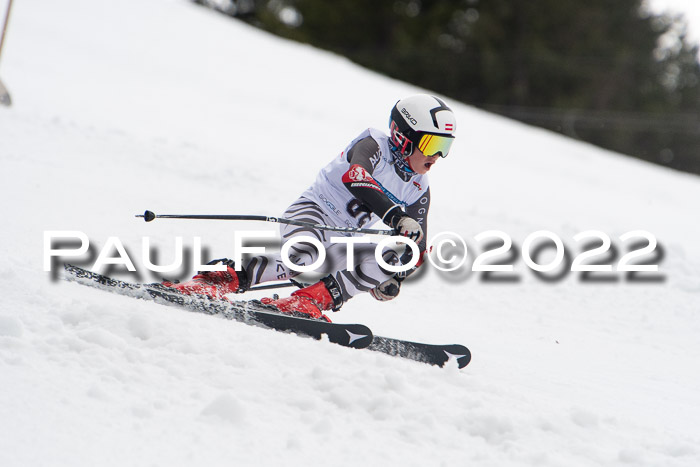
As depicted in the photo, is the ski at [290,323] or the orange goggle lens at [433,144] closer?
the ski at [290,323]

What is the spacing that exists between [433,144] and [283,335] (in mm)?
1465

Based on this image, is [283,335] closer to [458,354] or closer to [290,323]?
[290,323]

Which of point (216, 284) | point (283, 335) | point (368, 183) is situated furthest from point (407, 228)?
point (216, 284)

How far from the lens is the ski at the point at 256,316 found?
3.99 meters

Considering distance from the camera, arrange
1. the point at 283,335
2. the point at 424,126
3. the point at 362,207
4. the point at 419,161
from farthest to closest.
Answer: the point at 362,207, the point at 419,161, the point at 424,126, the point at 283,335

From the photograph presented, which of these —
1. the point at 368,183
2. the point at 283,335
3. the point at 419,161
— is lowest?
the point at 283,335

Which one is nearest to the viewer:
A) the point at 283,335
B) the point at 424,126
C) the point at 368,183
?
the point at 283,335

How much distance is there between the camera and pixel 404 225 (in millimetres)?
4109

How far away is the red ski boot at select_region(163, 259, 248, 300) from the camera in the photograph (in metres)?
4.25

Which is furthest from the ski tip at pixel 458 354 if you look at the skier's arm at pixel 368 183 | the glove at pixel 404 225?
the skier's arm at pixel 368 183

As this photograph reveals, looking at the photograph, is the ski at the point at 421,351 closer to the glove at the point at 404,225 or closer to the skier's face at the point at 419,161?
the glove at the point at 404,225

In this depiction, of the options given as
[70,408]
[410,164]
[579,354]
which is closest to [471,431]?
[70,408]

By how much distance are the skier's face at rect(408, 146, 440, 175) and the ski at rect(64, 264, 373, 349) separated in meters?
1.14

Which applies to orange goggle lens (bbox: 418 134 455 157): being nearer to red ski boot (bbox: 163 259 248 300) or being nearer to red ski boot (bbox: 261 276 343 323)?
red ski boot (bbox: 261 276 343 323)
